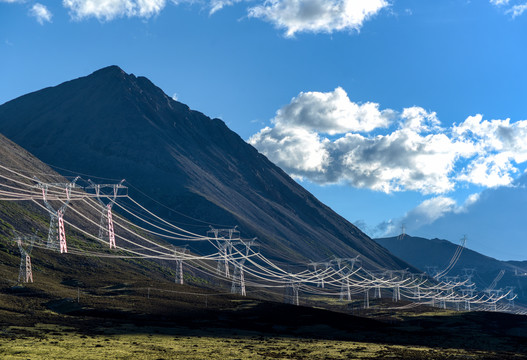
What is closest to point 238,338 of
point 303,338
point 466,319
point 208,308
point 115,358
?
point 303,338

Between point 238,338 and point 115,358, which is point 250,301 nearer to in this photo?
point 238,338

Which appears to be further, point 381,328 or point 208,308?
point 208,308

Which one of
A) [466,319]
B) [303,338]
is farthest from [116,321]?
[466,319]

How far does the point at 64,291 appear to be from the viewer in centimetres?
18138

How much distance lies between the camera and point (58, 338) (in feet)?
322

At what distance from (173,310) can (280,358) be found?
8476 cm

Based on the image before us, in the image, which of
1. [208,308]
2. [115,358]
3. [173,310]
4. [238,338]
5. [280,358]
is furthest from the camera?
[208,308]

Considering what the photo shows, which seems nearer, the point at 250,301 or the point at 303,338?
the point at 303,338

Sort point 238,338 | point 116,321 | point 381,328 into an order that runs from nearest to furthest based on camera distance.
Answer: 1. point 238,338
2. point 116,321
3. point 381,328

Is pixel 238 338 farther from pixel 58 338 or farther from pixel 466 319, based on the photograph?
pixel 466 319

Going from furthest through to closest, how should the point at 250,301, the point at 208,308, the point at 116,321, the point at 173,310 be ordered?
the point at 250,301, the point at 208,308, the point at 173,310, the point at 116,321

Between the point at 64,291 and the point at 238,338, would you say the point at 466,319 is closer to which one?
the point at 238,338

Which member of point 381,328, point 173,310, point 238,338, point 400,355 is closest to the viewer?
point 400,355

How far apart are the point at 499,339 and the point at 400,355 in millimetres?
55223
